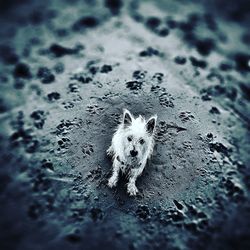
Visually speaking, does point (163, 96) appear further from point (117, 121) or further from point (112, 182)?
point (112, 182)

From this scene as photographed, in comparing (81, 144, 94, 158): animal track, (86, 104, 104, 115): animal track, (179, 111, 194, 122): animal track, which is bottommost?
(81, 144, 94, 158): animal track

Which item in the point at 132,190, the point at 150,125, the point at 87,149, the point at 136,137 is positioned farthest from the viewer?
the point at 87,149

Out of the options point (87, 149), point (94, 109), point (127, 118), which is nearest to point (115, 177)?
point (87, 149)

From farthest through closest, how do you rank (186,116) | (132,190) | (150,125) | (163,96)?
(163,96) < (186,116) < (132,190) < (150,125)

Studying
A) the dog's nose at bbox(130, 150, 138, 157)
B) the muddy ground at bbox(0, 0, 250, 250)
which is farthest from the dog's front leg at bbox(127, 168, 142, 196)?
the dog's nose at bbox(130, 150, 138, 157)

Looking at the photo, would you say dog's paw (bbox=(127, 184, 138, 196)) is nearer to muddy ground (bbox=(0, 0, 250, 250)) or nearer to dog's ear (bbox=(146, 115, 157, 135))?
muddy ground (bbox=(0, 0, 250, 250))

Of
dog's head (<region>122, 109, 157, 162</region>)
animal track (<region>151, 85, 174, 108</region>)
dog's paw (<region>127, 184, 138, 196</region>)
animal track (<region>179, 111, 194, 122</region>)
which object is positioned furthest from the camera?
animal track (<region>151, 85, 174, 108</region>)

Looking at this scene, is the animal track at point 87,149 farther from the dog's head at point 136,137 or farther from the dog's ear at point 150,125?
the dog's ear at point 150,125
